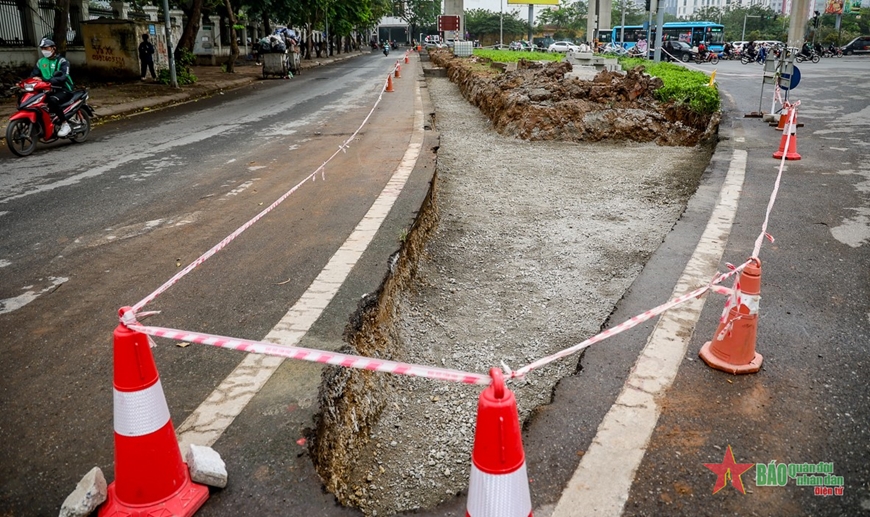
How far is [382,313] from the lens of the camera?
4188mm

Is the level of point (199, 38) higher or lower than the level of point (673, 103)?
higher

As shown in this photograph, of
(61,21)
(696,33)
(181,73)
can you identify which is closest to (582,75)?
(181,73)

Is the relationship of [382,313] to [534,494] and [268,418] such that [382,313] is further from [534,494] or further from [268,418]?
[534,494]

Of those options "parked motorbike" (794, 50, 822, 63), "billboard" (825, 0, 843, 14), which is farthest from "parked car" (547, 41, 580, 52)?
"billboard" (825, 0, 843, 14)

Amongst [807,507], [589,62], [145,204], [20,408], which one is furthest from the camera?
[589,62]

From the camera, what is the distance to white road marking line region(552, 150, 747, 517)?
246 cm

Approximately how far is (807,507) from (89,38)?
81.5 ft

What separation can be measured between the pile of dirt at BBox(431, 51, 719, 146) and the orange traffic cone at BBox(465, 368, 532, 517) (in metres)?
10.1

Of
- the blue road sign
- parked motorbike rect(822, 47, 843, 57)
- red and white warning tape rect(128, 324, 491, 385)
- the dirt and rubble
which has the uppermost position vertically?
parked motorbike rect(822, 47, 843, 57)

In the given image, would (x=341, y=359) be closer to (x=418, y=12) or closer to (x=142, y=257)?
(x=142, y=257)

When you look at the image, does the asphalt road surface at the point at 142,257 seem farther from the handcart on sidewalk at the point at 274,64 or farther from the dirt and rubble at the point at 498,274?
the handcart on sidewalk at the point at 274,64

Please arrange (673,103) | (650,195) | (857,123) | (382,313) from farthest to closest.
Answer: (673,103), (857,123), (650,195), (382,313)

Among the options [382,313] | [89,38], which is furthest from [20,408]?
[89,38]

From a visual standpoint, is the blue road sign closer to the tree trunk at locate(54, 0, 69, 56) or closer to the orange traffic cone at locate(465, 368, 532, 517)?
the orange traffic cone at locate(465, 368, 532, 517)
